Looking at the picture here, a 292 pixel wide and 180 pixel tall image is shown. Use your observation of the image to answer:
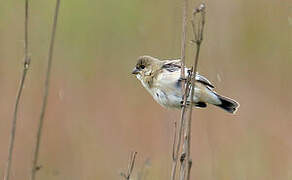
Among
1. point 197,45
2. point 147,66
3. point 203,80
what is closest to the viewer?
point 197,45

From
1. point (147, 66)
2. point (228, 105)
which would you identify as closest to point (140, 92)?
point (147, 66)

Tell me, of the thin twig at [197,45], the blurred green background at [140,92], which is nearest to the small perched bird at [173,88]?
the blurred green background at [140,92]

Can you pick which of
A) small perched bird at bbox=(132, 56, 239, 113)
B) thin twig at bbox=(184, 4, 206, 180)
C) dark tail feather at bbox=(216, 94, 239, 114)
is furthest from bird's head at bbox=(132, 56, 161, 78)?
thin twig at bbox=(184, 4, 206, 180)

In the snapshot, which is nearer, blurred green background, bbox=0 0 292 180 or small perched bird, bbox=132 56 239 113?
small perched bird, bbox=132 56 239 113

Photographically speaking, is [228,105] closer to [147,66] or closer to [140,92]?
[147,66]

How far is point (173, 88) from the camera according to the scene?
13.5 ft

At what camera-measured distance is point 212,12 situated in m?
6.11

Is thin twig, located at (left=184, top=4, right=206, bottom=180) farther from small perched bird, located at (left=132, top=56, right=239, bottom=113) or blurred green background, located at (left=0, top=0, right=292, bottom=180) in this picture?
blurred green background, located at (left=0, top=0, right=292, bottom=180)

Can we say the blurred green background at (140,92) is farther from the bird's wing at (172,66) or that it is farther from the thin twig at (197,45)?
the thin twig at (197,45)

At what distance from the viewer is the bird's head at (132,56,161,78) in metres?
4.32

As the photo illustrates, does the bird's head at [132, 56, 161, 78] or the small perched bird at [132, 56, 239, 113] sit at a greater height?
the bird's head at [132, 56, 161, 78]

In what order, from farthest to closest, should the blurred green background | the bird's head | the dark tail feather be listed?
the blurred green background, the bird's head, the dark tail feather

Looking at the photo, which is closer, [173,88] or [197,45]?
[197,45]

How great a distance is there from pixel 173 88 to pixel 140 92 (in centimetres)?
217
